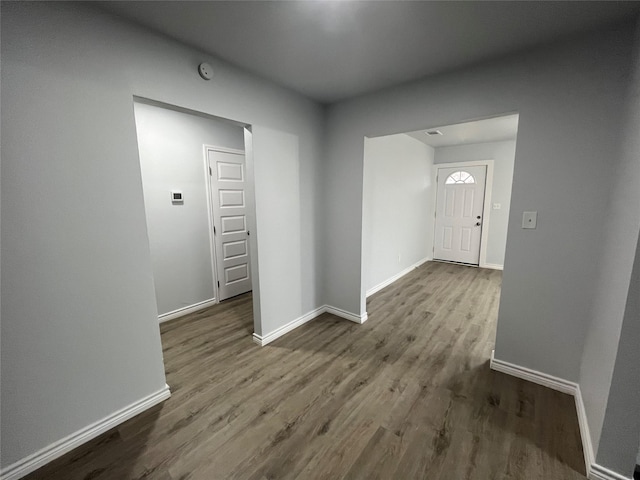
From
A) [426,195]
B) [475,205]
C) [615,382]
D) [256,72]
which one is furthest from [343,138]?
[475,205]

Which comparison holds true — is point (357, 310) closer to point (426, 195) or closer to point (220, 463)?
point (220, 463)

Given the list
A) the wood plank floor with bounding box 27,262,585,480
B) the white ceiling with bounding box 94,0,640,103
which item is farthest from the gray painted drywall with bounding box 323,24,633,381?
the wood plank floor with bounding box 27,262,585,480

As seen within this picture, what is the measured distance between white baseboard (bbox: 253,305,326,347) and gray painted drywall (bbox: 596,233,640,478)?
232cm

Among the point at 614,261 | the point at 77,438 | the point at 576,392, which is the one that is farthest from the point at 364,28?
the point at 77,438

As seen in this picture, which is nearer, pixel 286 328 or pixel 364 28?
pixel 364 28

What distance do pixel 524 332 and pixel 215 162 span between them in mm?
3690

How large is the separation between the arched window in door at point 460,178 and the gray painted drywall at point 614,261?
4034mm

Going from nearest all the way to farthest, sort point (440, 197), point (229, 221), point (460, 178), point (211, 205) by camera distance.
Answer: point (211, 205), point (229, 221), point (460, 178), point (440, 197)

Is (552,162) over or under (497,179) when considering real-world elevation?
under

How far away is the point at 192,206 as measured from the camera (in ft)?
11.0

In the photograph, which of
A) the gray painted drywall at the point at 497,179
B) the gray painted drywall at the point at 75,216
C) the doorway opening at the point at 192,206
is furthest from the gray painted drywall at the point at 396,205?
the gray painted drywall at the point at 75,216

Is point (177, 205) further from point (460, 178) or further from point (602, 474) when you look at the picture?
point (460, 178)

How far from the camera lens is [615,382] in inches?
50.6

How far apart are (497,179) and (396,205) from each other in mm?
2290
